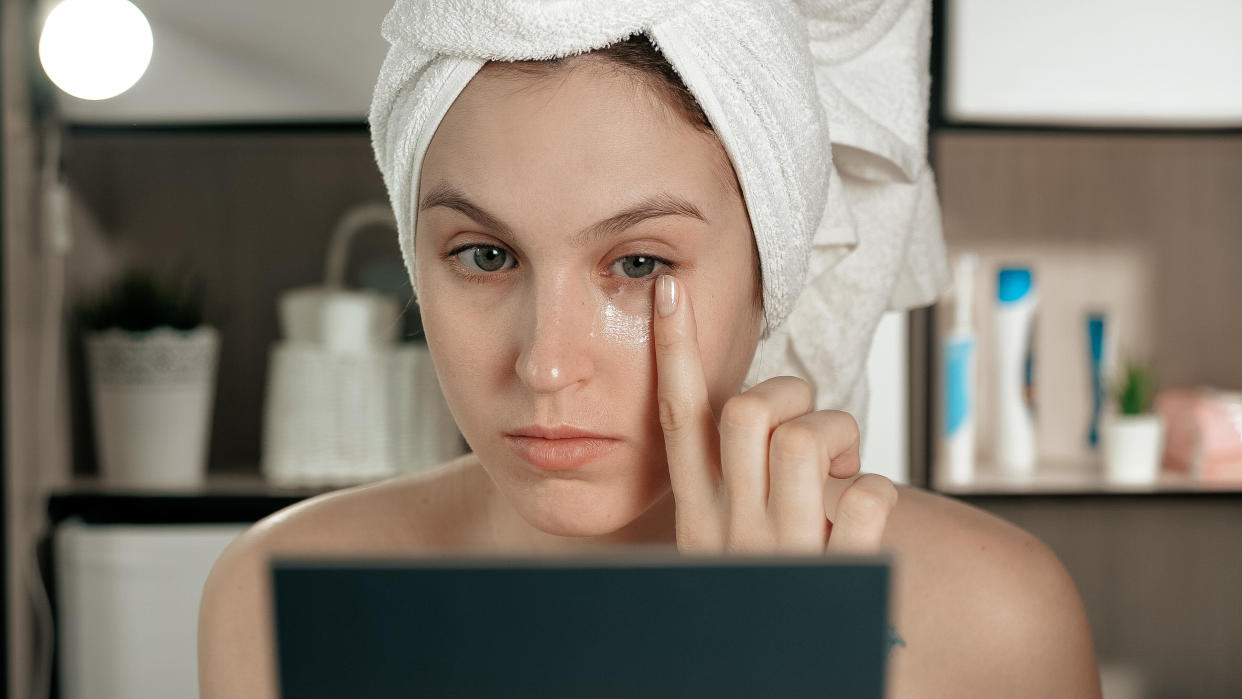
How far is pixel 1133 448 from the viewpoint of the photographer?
1.43m

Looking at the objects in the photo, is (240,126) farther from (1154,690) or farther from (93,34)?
(1154,690)

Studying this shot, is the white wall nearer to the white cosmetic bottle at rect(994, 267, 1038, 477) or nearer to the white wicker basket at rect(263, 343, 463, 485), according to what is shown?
the white cosmetic bottle at rect(994, 267, 1038, 477)

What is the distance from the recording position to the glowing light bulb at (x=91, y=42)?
1323mm

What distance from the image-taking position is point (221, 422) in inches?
63.5

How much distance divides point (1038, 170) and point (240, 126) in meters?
1.19

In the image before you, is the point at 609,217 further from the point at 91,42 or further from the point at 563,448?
the point at 91,42

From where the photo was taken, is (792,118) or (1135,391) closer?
(792,118)

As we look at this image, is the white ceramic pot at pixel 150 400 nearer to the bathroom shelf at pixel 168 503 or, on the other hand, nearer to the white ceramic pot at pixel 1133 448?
the bathroom shelf at pixel 168 503

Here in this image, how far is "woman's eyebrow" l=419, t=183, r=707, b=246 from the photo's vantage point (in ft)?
1.79

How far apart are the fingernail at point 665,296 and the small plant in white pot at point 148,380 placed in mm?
1058

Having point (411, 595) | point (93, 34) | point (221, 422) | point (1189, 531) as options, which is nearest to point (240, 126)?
point (93, 34)

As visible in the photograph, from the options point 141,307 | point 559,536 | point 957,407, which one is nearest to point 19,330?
point 141,307

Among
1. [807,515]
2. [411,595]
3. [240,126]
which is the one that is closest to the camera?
[411,595]

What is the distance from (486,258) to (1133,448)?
117 cm
